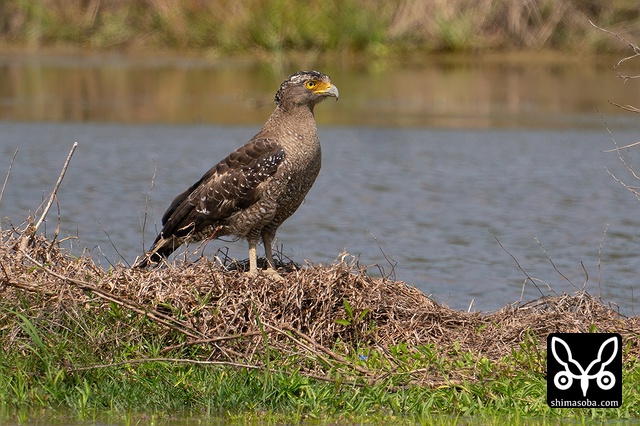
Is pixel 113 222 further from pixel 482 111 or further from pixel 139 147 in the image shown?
pixel 482 111

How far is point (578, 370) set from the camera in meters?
6.18

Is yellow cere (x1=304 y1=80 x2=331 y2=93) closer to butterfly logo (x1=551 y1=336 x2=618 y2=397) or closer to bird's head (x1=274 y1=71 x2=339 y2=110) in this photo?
bird's head (x1=274 y1=71 x2=339 y2=110)

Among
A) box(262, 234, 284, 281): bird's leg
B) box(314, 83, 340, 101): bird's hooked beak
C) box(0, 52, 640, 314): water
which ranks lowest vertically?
box(0, 52, 640, 314): water

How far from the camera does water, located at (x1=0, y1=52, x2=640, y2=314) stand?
382 inches

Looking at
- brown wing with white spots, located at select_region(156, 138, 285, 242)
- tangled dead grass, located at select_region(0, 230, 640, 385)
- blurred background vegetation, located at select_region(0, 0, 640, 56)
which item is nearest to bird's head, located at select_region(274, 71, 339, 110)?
brown wing with white spots, located at select_region(156, 138, 285, 242)

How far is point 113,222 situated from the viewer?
10766 mm

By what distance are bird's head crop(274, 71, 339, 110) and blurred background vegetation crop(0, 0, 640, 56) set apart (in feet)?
49.6

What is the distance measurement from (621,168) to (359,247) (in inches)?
191

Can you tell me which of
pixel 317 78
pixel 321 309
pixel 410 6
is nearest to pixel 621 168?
pixel 317 78

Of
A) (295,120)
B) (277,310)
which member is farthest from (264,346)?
(295,120)

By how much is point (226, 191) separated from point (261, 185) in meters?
0.25

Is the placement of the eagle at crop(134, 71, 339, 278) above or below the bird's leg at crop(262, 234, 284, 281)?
above

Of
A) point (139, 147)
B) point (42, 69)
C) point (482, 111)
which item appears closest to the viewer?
point (139, 147)
